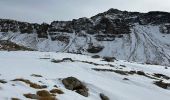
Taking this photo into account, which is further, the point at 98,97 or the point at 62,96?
the point at 98,97

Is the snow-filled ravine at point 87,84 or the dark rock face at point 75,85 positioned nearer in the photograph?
the snow-filled ravine at point 87,84

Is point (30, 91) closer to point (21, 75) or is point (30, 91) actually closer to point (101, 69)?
point (21, 75)

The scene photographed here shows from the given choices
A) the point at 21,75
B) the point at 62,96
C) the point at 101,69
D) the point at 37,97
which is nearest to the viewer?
the point at 37,97

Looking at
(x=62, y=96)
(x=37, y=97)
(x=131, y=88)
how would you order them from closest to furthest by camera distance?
(x=37, y=97) < (x=62, y=96) < (x=131, y=88)

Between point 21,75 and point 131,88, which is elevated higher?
point 21,75

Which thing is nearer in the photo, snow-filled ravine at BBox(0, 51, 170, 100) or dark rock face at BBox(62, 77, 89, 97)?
snow-filled ravine at BBox(0, 51, 170, 100)

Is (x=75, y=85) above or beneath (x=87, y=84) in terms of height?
above

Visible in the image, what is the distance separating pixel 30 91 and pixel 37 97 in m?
1.78

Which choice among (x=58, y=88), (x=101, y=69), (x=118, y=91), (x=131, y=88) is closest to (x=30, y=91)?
(x=58, y=88)

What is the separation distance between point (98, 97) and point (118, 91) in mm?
5362

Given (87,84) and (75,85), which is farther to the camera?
(87,84)

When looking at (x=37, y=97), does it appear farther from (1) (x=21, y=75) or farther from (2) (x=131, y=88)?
(2) (x=131, y=88)

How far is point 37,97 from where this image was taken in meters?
31.4

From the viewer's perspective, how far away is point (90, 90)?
1654 inches
